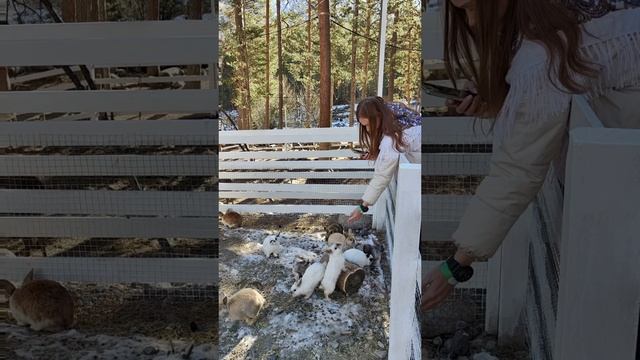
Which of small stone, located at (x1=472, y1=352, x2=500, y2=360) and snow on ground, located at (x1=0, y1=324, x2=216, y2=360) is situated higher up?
small stone, located at (x1=472, y1=352, x2=500, y2=360)

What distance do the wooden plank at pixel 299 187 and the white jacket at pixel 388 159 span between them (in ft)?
0.12

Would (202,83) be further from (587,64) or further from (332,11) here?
(587,64)

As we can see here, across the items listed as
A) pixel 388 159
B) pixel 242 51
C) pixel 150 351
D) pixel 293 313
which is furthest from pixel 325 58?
pixel 150 351

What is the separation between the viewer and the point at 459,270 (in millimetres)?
1249

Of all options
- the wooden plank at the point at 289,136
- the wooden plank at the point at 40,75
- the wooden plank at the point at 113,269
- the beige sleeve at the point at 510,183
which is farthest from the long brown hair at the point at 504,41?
the wooden plank at the point at 40,75

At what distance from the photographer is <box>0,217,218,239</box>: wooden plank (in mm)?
1564

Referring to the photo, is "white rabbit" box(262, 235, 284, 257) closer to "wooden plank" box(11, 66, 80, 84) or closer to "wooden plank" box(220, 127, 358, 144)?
"wooden plank" box(220, 127, 358, 144)

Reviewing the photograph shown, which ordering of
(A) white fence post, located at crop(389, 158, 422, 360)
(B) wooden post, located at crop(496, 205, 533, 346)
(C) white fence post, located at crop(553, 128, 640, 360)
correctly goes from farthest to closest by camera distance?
(A) white fence post, located at crop(389, 158, 422, 360) < (B) wooden post, located at crop(496, 205, 533, 346) < (C) white fence post, located at crop(553, 128, 640, 360)

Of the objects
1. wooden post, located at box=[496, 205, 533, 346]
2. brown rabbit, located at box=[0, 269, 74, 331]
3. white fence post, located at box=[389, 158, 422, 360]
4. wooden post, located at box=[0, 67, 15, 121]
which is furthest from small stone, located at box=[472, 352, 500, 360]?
wooden post, located at box=[0, 67, 15, 121]

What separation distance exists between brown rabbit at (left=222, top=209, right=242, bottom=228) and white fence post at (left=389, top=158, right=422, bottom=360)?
529 millimetres

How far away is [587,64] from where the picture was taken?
39.5 inches

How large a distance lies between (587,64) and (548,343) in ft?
1.70

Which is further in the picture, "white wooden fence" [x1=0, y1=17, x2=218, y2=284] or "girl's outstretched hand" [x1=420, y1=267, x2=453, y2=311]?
"white wooden fence" [x1=0, y1=17, x2=218, y2=284]

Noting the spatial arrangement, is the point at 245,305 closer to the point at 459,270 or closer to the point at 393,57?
the point at 459,270
